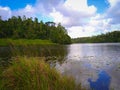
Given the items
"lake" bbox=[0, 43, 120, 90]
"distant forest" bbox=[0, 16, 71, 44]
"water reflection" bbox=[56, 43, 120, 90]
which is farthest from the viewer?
"distant forest" bbox=[0, 16, 71, 44]

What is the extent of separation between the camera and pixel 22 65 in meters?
6.76

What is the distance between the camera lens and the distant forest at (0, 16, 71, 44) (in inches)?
3834

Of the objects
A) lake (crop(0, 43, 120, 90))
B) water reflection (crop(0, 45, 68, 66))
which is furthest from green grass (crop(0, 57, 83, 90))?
lake (crop(0, 43, 120, 90))

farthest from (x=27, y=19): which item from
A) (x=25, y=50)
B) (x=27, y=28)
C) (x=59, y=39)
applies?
(x=25, y=50)

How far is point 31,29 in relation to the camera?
10569 centimetres

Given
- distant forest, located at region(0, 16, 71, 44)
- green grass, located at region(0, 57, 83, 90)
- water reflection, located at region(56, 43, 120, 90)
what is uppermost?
distant forest, located at region(0, 16, 71, 44)

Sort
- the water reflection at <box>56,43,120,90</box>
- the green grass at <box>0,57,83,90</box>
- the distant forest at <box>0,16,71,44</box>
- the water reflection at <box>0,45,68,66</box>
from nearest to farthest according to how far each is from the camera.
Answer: the green grass at <box>0,57,83,90</box> < the water reflection at <box>0,45,68,66</box> < the water reflection at <box>56,43,120,90</box> < the distant forest at <box>0,16,71,44</box>

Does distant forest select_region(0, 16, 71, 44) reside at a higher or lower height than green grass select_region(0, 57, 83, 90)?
higher

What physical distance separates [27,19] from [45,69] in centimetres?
10930

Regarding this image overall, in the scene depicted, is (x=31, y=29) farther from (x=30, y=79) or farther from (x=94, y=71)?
(x=30, y=79)

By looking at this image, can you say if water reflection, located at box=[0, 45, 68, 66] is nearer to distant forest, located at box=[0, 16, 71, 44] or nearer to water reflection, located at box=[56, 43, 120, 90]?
water reflection, located at box=[56, 43, 120, 90]

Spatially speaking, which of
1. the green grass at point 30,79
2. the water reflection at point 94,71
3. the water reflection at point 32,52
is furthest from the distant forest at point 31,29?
the green grass at point 30,79

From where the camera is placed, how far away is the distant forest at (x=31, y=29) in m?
97.4

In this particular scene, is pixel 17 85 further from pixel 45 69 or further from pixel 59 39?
pixel 59 39
